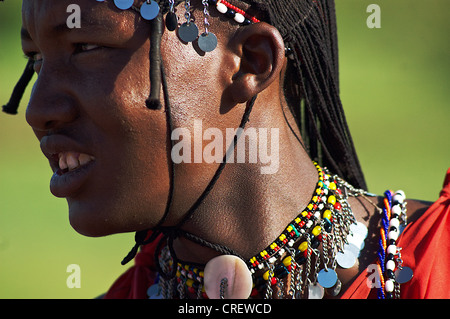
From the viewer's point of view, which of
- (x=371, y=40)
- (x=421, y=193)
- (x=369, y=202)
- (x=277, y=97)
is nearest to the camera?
(x=277, y=97)

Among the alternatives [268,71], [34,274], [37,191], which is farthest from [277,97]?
[37,191]

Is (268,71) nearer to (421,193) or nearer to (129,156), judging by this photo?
(129,156)

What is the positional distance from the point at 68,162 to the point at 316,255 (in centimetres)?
110

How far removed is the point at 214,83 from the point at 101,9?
0.52m

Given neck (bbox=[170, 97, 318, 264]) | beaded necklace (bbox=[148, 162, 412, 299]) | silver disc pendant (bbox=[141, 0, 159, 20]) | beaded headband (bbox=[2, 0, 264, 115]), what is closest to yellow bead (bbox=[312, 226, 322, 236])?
beaded necklace (bbox=[148, 162, 412, 299])

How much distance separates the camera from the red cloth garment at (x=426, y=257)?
2.27 m

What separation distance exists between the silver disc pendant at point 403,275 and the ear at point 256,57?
36.9 inches

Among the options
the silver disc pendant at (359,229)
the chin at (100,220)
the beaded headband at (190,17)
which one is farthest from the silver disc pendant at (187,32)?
the silver disc pendant at (359,229)

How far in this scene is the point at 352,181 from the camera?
3.07m

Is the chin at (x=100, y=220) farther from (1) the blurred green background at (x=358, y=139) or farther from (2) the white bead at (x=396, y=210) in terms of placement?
(1) the blurred green background at (x=358, y=139)

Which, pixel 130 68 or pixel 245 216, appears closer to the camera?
pixel 130 68

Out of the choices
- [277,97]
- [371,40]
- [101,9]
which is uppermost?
[371,40]

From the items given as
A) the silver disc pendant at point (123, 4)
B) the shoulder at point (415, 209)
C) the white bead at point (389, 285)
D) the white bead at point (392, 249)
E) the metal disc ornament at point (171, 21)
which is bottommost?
the white bead at point (389, 285)

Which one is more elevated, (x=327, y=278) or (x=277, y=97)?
(x=277, y=97)
